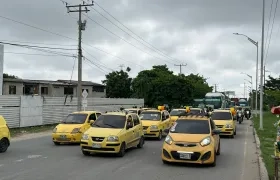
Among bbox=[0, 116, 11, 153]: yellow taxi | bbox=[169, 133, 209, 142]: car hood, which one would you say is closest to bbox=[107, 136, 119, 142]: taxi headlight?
bbox=[169, 133, 209, 142]: car hood

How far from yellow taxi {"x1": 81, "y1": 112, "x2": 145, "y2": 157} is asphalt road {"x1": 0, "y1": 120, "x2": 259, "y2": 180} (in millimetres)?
331

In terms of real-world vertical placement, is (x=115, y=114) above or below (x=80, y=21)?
below

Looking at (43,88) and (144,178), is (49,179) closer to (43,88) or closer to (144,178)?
(144,178)

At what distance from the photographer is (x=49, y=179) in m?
9.59

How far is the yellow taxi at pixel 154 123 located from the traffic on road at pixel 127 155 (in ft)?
12.0

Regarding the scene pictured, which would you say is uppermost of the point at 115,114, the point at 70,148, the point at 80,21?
the point at 80,21

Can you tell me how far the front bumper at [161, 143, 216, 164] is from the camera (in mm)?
11781

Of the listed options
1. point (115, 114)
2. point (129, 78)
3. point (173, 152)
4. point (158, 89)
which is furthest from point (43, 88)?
point (173, 152)

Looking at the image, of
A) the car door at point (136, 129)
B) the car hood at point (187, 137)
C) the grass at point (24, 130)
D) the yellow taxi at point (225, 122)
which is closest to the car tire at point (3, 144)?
the car door at point (136, 129)

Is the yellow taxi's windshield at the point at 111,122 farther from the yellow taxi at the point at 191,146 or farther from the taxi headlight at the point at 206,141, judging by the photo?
the taxi headlight at the point at 206,141

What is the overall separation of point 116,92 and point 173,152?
Result: 68965mm

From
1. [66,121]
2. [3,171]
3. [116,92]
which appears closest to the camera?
[3,171]

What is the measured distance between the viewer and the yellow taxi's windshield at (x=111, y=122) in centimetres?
1480

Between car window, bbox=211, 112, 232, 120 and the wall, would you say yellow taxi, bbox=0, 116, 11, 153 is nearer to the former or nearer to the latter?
the wall
